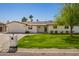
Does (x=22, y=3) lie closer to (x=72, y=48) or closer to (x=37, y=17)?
(x=37, y=17)

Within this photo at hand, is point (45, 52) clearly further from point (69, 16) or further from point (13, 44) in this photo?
point (69, 16)

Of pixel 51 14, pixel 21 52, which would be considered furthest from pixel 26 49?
pixel 51 14

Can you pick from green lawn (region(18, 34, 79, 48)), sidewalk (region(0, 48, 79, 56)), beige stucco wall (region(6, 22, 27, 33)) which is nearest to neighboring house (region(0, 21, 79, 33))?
beige stucco wall (region(6, 22, 27, 33))

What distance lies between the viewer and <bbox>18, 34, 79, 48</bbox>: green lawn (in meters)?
11.3

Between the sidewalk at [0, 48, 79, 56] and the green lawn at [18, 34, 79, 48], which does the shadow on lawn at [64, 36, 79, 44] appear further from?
the sidewalk at [0, 48, 79, 56]

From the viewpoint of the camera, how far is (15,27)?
11422 millimetres

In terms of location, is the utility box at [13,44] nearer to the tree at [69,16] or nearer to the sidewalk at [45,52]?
the sidewalk at [45,52]

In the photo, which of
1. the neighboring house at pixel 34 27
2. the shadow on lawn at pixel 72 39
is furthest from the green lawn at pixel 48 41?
the neighboring house at pixel 34 27

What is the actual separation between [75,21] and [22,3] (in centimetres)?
106

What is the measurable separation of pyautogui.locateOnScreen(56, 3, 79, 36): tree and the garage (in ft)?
2.27

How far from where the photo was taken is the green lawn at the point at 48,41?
11.3 metres

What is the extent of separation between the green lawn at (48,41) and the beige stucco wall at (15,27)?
171 mm

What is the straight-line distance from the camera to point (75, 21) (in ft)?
37.2

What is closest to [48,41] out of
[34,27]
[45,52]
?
[45,52]
